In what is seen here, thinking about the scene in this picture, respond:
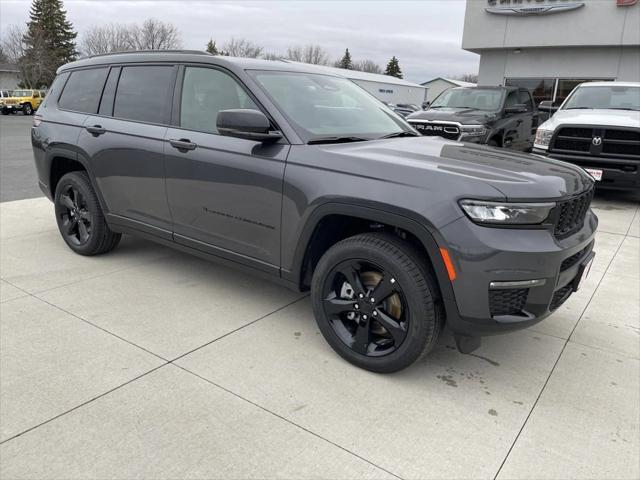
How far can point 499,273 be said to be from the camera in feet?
8.45

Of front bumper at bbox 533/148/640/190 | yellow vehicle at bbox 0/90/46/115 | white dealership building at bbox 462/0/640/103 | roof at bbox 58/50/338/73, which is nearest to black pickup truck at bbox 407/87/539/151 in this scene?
front bumper at bbox 533/148/640/190

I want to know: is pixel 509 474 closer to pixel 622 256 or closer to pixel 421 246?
pixel 421 246

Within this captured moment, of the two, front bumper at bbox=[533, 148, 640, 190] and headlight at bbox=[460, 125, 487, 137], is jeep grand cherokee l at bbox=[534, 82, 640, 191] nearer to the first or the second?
front bumper at bbox=[533, 148, 640, 190]

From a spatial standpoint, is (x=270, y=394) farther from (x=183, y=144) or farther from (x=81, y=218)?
(x=81, y=218)

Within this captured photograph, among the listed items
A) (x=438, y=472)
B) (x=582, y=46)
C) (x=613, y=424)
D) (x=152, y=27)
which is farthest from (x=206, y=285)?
(x=152, y=27)

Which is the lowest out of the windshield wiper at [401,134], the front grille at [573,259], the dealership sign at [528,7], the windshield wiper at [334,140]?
the front grille at [573,259]

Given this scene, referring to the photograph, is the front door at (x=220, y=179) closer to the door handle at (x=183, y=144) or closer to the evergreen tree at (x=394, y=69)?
the door handle at (x=183, y=144)

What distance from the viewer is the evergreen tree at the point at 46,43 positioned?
55.9 m

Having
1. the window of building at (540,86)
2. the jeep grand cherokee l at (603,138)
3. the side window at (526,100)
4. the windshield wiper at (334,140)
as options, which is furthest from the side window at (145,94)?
the window of building at (540,86)

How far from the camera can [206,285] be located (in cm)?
437

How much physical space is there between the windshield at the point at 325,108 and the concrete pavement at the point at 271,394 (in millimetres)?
1381

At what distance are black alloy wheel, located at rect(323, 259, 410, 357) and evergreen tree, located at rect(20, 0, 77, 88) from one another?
6215 cm

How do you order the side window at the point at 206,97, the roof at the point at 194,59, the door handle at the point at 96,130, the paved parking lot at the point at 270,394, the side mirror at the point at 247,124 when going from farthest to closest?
the door handle at the point at 96,130
the roof at the point at 194,59
the side window at the point at 206,97
the side mirror at the point at 247,124
the paved parking lot at the point at 270,394

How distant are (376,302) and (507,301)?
70cm
